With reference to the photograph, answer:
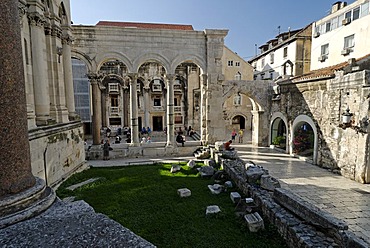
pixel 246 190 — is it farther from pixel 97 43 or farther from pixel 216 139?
pixel 97 43

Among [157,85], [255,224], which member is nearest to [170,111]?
[255,224]

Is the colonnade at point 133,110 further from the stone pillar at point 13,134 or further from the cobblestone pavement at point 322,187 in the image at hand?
the stone pillar at point 13,134

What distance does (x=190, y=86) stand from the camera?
82.0ft

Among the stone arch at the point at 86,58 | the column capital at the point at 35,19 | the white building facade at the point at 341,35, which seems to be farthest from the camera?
the stone arch at the point at 86,58

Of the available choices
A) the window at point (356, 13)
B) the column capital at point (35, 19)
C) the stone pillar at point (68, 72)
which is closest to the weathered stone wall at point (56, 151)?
the stone pillar at point (68, 72)

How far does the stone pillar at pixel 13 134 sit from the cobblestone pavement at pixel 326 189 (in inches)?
289

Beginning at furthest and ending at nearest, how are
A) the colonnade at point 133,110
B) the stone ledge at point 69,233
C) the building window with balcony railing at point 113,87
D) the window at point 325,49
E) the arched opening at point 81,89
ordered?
the building window with balcony railing at point 113,87 < the arched opening at point 81,89 < the window at point 325,49 < the colonnade at point 133,110 < the stone ledge at point 69,233

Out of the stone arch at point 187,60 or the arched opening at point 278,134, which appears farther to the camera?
the arched opening at point 278,134

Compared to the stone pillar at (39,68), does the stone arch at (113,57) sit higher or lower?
higher

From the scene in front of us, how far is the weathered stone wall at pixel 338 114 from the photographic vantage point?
30.9 ft

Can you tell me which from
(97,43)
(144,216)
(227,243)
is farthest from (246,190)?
(97,43)

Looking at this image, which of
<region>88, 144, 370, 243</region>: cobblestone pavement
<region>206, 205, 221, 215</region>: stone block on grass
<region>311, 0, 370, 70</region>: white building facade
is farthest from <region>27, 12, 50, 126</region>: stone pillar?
<region>311, 0, 370, 70</region>: white building facade

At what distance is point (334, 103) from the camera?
1105 cm

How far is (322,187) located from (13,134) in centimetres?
1039
